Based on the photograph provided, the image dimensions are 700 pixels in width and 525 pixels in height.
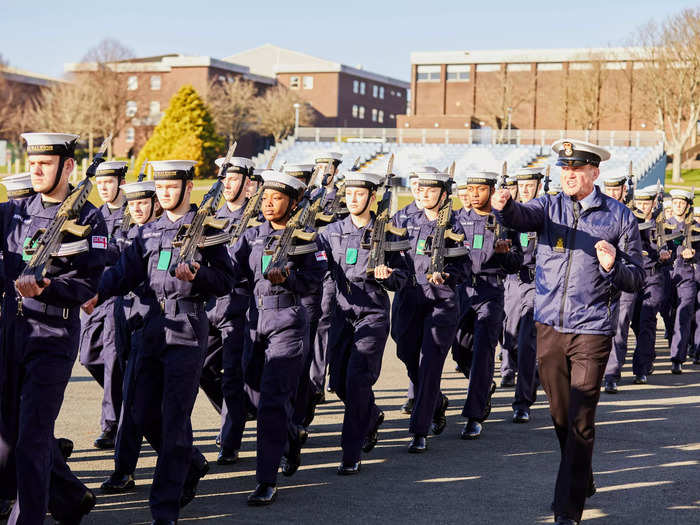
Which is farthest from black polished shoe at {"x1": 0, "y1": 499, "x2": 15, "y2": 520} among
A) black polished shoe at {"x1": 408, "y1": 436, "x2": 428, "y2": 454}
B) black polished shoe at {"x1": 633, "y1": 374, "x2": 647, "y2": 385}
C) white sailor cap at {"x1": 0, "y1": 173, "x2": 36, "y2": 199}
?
black polished shoe at {"x1": 633, "y1": 374, "x2": 647, "y2": 385}

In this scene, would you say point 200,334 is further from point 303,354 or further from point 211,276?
point 303,354

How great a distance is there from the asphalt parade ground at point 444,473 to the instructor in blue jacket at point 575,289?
22.7 inches

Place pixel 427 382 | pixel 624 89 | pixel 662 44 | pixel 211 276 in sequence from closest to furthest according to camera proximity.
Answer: pixel 211 276, pixel 427 382, pixel 662 44, pixel 624 89

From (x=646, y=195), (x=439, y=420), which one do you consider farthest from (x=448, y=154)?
(x=439, y=420)

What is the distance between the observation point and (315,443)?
8.73 m

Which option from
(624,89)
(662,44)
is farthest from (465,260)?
(624,89)

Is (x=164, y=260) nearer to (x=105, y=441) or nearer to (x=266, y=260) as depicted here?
(x=266, y=260)

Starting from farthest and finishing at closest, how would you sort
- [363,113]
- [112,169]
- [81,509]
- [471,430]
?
[363,113], [112,169], [471,430], [81,509]

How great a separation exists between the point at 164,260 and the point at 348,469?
7.67ft

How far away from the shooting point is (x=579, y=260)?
21.1 ft

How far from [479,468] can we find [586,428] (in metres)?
1.69

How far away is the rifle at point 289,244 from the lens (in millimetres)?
7062

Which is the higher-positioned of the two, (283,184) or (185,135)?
(185,135)

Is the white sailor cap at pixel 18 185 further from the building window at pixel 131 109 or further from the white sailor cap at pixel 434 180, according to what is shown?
the building window at pixel 131 109
